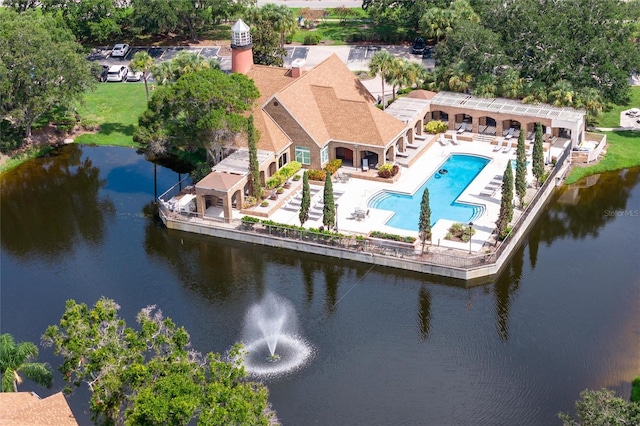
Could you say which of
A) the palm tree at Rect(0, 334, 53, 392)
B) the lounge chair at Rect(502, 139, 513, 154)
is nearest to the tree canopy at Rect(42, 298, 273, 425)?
the palm tree at Rect(0, 334, 53, 392)

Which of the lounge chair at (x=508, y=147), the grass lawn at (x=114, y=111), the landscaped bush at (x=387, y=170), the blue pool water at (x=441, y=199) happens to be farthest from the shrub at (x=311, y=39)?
the landscaped bush at (x=387, y=170)

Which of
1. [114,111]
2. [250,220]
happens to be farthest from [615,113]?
[114,111]

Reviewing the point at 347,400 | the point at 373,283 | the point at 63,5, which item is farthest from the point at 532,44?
the point at 63,5

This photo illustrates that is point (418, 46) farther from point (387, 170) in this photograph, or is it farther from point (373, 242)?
point (373, 242)

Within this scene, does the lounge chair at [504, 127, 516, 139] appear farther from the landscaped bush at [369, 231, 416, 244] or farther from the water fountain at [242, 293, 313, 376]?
the water fountain at [242, 293, 313, 376]

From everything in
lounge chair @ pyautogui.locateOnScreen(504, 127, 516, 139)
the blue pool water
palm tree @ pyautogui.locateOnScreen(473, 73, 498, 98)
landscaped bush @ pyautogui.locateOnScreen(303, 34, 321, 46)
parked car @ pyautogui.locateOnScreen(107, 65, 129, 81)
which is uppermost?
landscaped bush @ pyautogui.locateOnScreen(303, 34, 321, 46)

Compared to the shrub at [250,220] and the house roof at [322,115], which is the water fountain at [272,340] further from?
the house roof at [322,115]

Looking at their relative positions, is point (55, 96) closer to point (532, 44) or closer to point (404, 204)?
point (404, 204)
